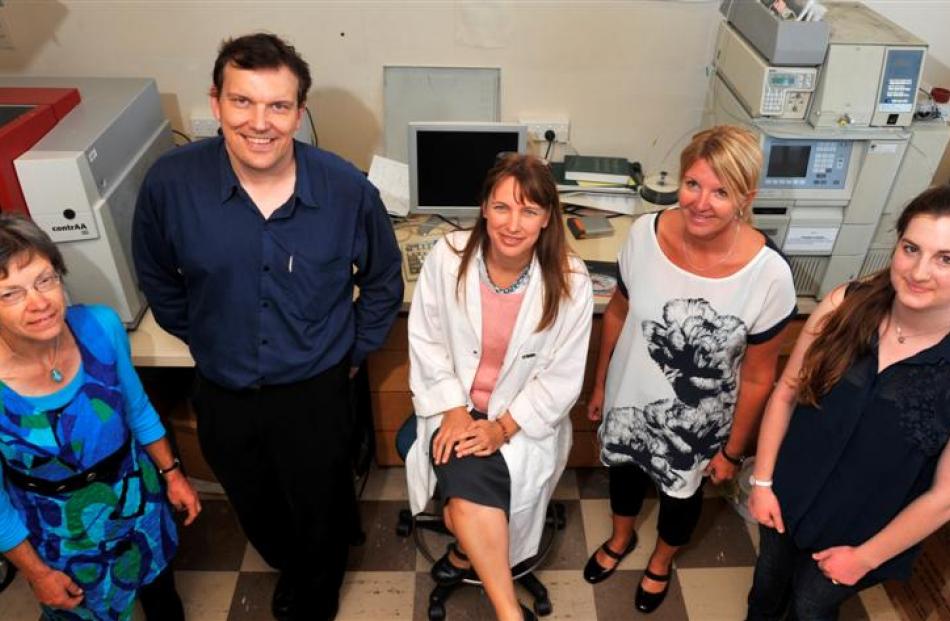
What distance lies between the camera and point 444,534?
Answer: 2258 millimetres

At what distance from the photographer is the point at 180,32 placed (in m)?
2.27

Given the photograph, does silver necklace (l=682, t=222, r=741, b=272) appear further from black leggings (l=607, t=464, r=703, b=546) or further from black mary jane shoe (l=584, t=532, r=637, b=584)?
black mary jane shoe (l=584, t=532, r=637, b=584)

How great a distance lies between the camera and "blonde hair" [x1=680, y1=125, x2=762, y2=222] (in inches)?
55.9

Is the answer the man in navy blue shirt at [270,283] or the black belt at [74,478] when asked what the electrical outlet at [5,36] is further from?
the black belt at [74,478]

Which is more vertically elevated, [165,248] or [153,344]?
[165,248]

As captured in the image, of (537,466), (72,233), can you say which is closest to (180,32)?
(72,233)

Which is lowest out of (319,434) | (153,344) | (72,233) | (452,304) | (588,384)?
(588,384)

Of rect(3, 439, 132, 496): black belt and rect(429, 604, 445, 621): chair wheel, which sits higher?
rect(3, 439, 132, 496): black belt

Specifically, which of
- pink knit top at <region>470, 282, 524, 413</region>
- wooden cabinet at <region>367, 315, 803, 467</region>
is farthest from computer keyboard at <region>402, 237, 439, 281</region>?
pink knit top at <region>470, 282, 524, 413</region>

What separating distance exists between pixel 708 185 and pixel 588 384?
0.89 m


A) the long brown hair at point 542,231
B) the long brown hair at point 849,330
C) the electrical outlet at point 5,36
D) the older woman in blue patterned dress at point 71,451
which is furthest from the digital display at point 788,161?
the electrical outlet at point 5,36

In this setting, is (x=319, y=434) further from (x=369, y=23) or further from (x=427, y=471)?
(x=369, y=23)

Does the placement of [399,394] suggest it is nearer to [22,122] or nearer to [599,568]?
[599,568]

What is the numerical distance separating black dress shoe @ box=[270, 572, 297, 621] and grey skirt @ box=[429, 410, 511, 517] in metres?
0.61
